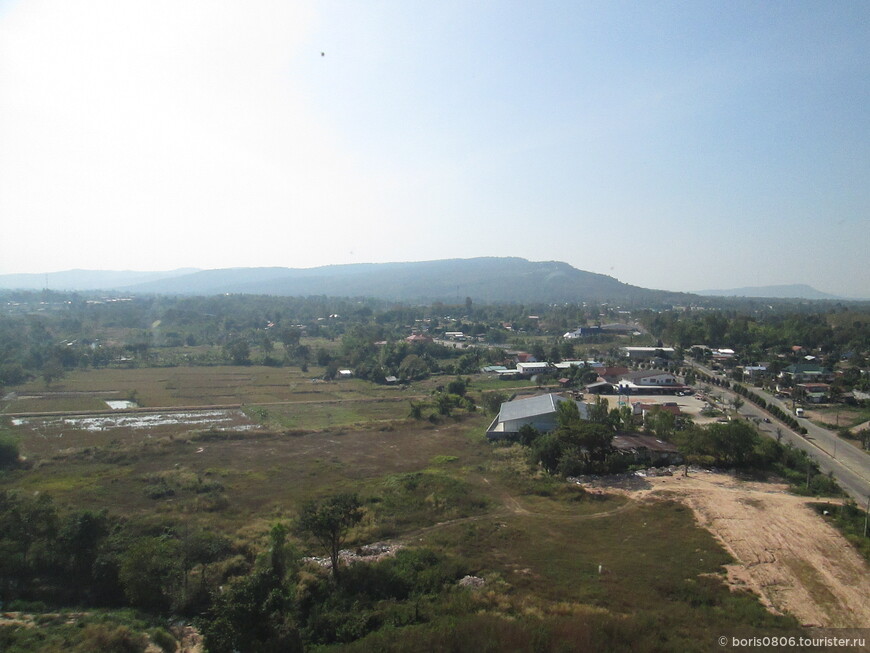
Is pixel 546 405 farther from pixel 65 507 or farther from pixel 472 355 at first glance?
pixel 472 355

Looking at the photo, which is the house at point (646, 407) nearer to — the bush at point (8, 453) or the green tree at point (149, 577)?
the green tree at point (149, 577)

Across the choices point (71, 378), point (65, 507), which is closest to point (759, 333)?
point (65, 507)

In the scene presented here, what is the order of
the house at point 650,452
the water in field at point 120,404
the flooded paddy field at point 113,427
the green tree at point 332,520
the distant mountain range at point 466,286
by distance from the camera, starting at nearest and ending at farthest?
the green tree at point 332,520, the house at point 650,452, the flooded paddy field at point 113,427, the water in field at point 120,404, the distant mountain range at point 466,286

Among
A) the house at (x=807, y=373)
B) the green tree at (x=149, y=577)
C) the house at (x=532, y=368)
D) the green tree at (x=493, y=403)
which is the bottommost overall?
the house at (x=532, y=368)

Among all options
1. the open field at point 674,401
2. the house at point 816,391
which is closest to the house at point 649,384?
the open field at point 674,401

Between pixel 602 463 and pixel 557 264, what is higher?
pixel 557 264

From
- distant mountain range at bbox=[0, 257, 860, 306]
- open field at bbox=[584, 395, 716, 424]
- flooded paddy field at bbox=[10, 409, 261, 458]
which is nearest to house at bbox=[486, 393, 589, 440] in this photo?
open field at bbox=[584, 395, 716, 424]

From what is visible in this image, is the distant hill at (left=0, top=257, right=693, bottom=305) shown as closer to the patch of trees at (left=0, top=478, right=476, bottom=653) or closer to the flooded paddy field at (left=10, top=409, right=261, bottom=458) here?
the flooded paddy field at (left=10, top=409, right=261, bottom=458)
